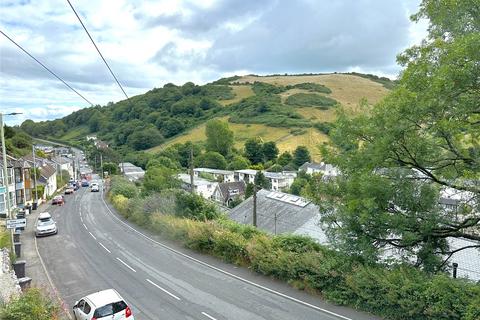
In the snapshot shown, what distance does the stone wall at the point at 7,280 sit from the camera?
1345 cm

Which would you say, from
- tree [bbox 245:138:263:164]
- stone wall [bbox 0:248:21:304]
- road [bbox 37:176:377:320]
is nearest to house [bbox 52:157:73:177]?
tree [bbox 245:138:263:164]

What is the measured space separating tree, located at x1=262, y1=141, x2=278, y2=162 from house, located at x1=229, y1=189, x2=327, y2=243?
67.1 m

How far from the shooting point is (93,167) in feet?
427

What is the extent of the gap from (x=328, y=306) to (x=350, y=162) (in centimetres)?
528

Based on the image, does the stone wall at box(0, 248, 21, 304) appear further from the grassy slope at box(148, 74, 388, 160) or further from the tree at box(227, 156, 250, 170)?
the tree at box(227, 156, 250, 170)

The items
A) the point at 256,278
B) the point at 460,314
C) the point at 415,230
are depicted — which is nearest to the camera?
the point at 460,314

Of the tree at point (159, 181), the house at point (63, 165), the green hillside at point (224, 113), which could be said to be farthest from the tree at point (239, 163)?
the tree at point (159, 181)

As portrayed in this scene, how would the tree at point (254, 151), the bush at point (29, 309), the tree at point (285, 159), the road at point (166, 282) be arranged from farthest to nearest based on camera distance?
the tree at point (254, 151), the tree at point (285, 159), the road at point (166, 282), the bush at point (29, 309)

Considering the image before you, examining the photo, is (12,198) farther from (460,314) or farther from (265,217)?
(460,314)

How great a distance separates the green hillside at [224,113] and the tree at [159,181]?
6567 centimetres

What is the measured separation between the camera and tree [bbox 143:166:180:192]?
44.3 m

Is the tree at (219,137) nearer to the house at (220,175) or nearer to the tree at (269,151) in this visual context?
the tree at (269,151)

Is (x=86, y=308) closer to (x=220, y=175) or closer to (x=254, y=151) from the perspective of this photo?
(x=220, y=175)

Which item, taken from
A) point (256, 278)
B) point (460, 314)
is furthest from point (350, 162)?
point (256, 278)
